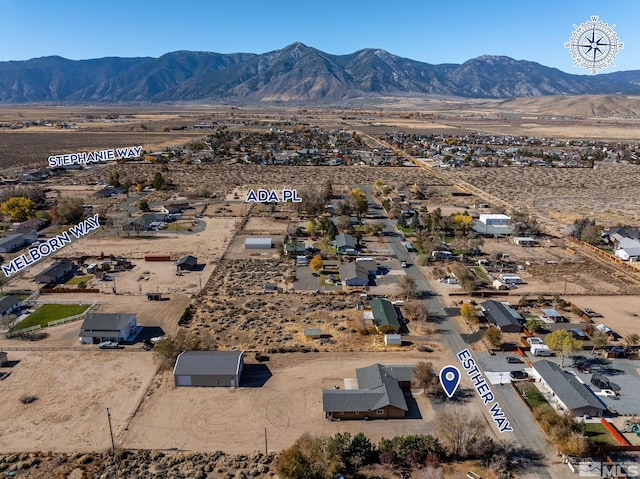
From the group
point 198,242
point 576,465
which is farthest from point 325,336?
point 198,242

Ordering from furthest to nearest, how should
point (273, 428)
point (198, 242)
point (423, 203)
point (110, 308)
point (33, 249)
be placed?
point (423, 203) < point (198, 242) < point (33, 249) < point (110, 308) < point (273, 428)

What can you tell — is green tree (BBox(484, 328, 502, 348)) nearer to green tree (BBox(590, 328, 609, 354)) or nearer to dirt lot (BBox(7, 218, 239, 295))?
green tree (BBox(590, 328, 609, 354))

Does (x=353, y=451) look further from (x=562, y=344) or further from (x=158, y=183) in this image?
(x=158, y=183)

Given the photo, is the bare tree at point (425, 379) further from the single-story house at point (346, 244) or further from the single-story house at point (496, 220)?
the single-story house at point (496, 220)

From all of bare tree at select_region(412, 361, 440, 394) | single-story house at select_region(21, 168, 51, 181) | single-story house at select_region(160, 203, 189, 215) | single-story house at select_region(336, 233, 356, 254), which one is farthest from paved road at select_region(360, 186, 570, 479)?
single-story house at select_region(21, 168, 51, 181)

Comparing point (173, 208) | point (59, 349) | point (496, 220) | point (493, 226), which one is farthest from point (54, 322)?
point (496, 220)

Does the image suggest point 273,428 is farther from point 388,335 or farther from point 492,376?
point 492,376
